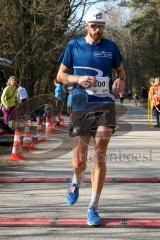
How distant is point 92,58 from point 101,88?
0.34m

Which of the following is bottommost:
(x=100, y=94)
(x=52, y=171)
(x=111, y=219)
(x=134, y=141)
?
(x=134, y=141)

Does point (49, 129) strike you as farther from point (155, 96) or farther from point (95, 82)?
point (95, 82)

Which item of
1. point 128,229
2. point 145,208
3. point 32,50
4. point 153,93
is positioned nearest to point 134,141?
point 153,93

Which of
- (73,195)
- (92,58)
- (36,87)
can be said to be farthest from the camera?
(36,87)

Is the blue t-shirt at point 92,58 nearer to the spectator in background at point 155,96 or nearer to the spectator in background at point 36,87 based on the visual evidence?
the spectator in background at point 155,96

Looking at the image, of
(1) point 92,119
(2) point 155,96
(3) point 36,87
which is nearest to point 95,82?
(1) point 92,119

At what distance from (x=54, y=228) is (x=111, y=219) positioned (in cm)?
68

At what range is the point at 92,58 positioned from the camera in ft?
21.0

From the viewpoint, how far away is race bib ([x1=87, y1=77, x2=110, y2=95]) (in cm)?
639

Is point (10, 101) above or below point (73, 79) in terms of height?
below

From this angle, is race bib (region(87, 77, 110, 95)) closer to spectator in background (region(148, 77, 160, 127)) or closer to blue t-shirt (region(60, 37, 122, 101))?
Answer: blue t-shirt (region(60, 37, 122, 101))

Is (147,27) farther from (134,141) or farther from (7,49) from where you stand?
(134,141)

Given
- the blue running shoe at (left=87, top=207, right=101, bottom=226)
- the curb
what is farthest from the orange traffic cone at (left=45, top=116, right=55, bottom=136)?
the blue running shoe at (left=87, top=207, right=101, bottom=226)

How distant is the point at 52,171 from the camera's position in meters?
10.2
